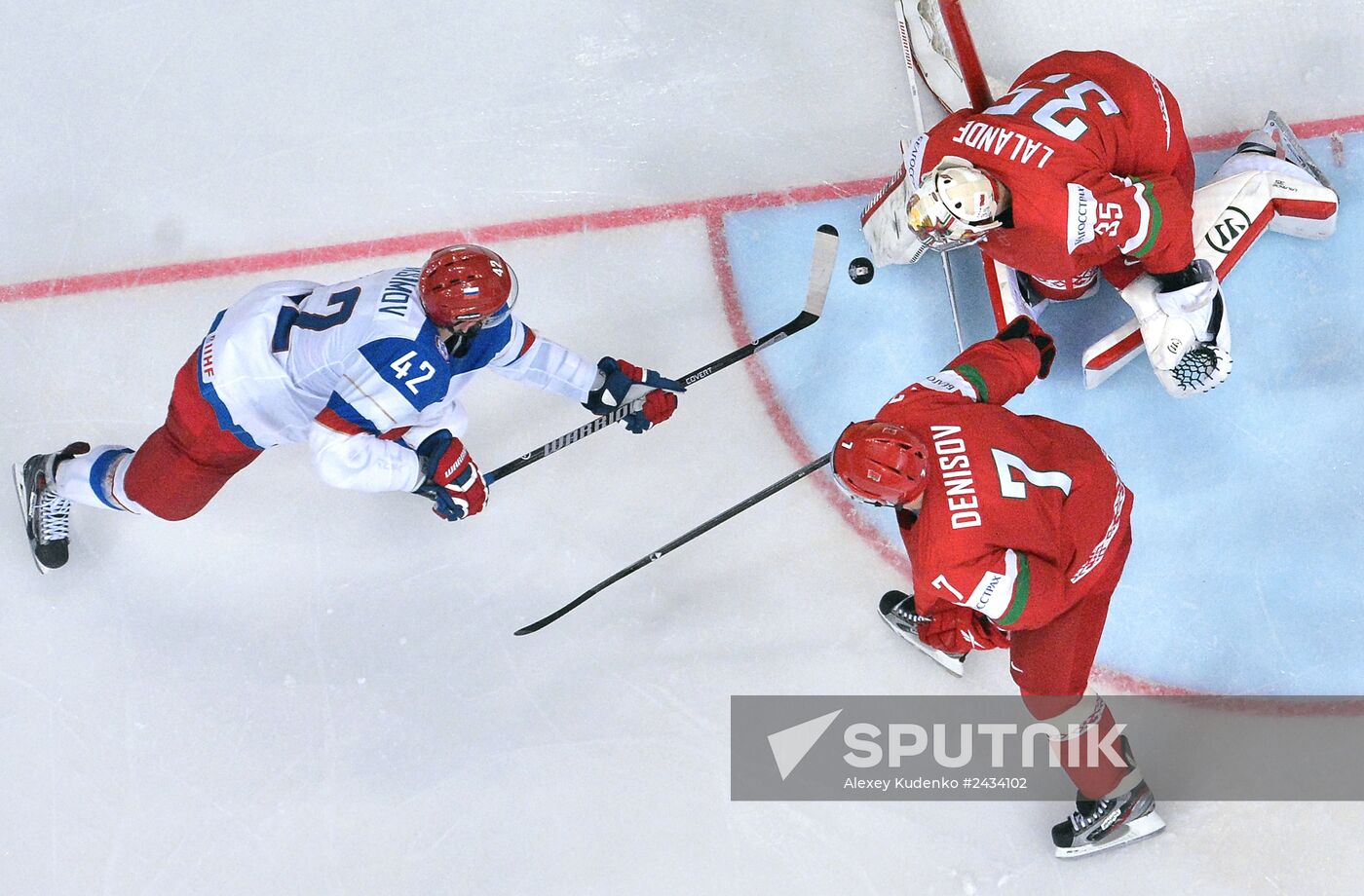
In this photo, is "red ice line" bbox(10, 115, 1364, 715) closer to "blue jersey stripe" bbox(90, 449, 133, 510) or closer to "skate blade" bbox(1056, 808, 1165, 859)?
"blue jersey stripe" bbox(90, 449, 133, 510)

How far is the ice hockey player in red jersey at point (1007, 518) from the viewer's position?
274cm

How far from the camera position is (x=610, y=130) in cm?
417

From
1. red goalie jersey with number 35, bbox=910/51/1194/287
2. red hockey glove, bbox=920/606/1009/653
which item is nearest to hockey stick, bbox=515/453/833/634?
red hockey glove, bbox=920/606/1009/653

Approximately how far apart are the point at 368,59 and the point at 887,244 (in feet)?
6.95

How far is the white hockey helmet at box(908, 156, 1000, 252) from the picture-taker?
10.4 feet

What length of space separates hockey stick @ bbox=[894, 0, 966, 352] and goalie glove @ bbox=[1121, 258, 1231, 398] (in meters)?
0.55

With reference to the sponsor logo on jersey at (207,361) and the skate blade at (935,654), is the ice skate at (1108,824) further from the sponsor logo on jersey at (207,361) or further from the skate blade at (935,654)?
the sponsor logo on jersey at (207,361)

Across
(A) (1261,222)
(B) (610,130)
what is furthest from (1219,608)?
(B) (610,130)

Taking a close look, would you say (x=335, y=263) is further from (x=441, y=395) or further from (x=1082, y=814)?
(x=1082, y=814)

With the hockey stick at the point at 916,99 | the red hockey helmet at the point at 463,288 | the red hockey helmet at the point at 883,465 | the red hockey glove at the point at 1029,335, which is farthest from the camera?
the hockey stick at the point at 916,99

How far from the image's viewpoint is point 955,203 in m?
3.17

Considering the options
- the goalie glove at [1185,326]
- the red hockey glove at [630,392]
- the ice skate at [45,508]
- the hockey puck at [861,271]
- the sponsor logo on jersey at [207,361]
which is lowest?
the ice skate at [45,508]

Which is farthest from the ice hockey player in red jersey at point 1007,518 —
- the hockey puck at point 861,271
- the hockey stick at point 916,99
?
the hockey puck at point 861,271

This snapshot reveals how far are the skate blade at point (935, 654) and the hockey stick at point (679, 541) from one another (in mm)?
594
